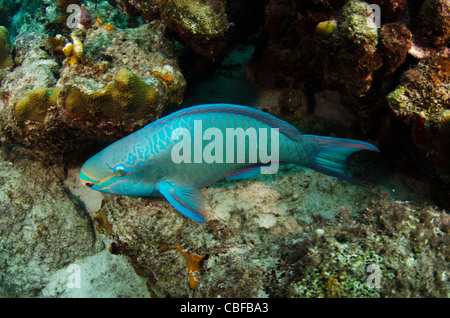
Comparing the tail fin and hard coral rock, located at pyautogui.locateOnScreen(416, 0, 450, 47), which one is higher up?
hard coral rock, located at pyautogui.locateOnScreen(416, 0, 450, 47)

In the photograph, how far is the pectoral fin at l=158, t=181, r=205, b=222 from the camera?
8.14ft

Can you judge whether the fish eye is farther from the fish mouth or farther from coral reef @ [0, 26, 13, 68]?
coral reef @ [0, 26, 13, 68]

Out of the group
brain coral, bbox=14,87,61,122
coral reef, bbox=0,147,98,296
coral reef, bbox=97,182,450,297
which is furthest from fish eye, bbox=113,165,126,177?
coral reef, bbox=0,147,98,296

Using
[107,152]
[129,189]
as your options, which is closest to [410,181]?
[129,189]

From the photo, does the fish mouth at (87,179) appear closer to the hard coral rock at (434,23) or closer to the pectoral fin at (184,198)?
the pectoral fin at (184,198)

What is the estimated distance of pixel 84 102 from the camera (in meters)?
2.75

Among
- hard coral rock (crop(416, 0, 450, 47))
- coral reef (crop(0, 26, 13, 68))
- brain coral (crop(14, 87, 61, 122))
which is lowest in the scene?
brain coral (crop(14, 87, 61, 122))

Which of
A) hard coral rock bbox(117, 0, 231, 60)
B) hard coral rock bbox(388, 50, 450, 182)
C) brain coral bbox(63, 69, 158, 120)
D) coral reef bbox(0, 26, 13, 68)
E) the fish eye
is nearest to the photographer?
hard coral rock bbox(388, 50, 450, 182)

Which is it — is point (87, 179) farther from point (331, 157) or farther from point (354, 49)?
point (354, 49)

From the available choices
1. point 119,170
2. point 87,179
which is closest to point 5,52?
point 87,179

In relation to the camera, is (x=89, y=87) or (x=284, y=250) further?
(x=89, y=87)

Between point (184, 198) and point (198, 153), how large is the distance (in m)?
0.48

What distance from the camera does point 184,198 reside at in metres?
2.60
